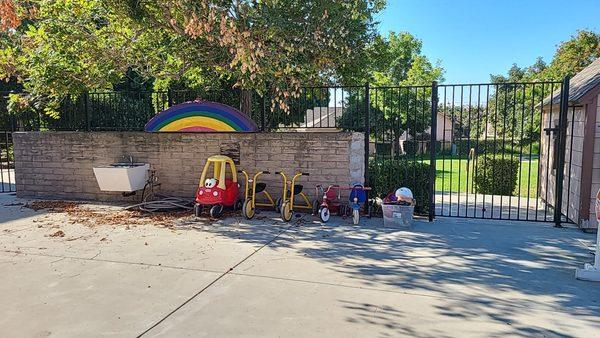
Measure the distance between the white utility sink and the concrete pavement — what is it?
1292 mm

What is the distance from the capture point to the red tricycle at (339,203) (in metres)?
6.70

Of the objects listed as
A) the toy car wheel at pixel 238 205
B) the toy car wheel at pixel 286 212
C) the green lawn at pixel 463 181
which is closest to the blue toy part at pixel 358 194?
the toy car wheel at pixel 286 212

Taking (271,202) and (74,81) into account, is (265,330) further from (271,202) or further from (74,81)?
(74,81)

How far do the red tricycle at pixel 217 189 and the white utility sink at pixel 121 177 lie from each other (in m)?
1.36

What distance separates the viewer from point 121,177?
300 inches

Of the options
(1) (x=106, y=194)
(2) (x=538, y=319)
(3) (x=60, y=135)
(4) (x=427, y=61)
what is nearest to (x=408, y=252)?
(2) (x=538, y=319)

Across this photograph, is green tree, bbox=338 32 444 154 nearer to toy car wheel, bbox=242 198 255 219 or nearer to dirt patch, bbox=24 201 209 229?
toy car wheel, bbox=242 198 255 219

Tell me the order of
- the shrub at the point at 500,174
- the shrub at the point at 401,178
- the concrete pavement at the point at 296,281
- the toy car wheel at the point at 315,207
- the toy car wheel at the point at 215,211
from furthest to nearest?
the shrub at the point at 500,174 → the shrub at the point at 401,178 → the toy car wheel at the point at 315,207 → the toy car wheel at the point at 215,211 → the concrete pavement at the point at 296,281

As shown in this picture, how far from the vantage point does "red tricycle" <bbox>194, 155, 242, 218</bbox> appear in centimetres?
706

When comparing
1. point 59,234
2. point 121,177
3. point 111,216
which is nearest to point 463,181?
point 121,177

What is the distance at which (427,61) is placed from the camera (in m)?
27.2

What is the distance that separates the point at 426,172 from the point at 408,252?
2868 millimetres

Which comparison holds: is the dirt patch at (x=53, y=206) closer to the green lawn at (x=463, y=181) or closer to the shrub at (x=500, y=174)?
the green lawn at (x=463, y=181)

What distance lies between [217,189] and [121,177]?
1889 millimetres
